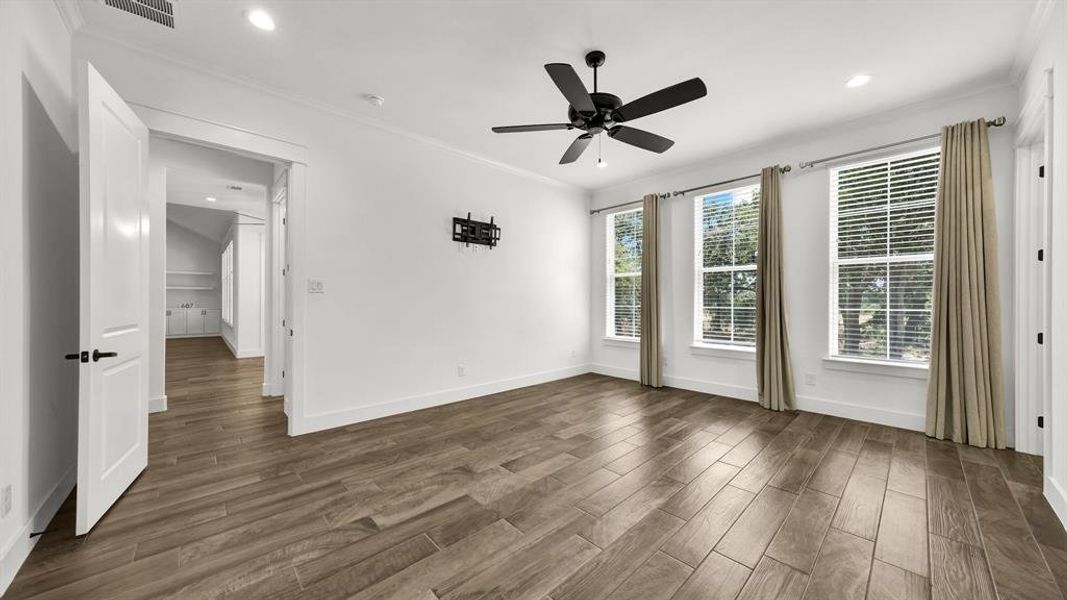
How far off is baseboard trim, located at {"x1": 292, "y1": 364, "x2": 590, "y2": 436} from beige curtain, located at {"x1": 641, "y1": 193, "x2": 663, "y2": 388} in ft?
3.85

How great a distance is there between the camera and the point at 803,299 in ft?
13.1

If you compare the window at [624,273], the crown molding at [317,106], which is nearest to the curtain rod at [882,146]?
the window at [624,273]

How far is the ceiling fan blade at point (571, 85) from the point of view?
2.04m

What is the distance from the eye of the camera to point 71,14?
2.26 meters

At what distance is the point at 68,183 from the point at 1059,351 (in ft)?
17.6

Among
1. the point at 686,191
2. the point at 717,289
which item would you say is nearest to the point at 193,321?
the point at 686,191

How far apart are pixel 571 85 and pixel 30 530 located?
3326 mm

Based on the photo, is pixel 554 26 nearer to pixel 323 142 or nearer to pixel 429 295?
pixel 323 142

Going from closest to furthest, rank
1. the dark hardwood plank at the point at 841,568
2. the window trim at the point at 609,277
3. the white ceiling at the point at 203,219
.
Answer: the dark hardwood plank at the point at 841,568
the window trim at the point at 609,277
the white ceiling at the point at 203,219

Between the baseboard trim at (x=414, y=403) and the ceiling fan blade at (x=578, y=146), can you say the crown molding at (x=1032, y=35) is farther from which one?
the baseboard trim at (x=414, y=403)

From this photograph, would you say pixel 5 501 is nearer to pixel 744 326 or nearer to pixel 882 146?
pixel 744 326

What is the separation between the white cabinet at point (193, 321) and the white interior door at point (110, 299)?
10672mm

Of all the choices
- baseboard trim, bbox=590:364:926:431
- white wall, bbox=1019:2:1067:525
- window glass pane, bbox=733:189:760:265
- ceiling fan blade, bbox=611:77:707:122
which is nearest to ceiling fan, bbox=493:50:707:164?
ceiling fan blade, bbox=611:77:707:122

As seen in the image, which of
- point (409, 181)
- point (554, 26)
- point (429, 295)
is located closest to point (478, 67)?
point (554, 26)
